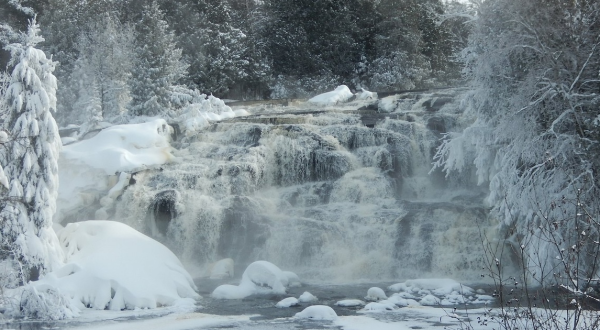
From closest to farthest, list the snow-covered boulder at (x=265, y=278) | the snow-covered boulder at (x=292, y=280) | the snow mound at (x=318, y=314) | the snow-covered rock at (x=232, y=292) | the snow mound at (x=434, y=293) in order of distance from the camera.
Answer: the snow mound at (x=318, y=314), the snow mound at (x=434, y=293), the snow-covered rock at (x=232, y=292), the snow-covered boulder at (x=265, y=278), the snow-covered boulder at (x=292, y=280)

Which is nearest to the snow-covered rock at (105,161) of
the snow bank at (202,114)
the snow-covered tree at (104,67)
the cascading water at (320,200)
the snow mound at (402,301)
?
the cascading water at (320,200)

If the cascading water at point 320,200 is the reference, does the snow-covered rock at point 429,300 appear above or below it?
below

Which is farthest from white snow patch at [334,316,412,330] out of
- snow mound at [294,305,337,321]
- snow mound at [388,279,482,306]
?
snow mound at [388,279,482,306]

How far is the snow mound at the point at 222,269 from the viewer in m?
17.5

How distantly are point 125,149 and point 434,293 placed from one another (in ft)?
43.5

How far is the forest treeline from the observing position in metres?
42.1

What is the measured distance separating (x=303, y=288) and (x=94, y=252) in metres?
4.88

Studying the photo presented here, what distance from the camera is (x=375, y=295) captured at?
1417 centimetres

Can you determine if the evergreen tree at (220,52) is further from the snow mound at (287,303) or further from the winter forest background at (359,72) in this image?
the snow mound at (287,303)

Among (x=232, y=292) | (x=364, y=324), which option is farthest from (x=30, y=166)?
(x=364, y=324)

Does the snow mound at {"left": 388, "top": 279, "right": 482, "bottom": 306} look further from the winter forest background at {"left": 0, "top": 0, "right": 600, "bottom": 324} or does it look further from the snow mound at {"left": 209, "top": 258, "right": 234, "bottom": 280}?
the snow mound at {"left": 209, "top": 258, "right": 234, "bottom": 280}

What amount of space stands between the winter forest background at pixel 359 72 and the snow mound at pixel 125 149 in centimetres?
462

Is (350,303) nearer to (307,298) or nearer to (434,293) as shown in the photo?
(307,298)

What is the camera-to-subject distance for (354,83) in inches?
1805
